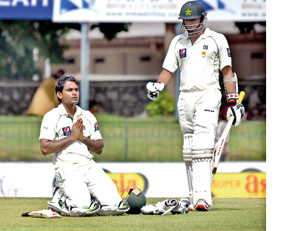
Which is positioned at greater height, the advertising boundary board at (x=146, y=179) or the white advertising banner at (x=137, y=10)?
the white advertising banner at (x=137, y=10)

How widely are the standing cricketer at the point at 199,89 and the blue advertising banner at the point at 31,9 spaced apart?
9.32 m

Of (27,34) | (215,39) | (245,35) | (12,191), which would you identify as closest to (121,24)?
(27,34)

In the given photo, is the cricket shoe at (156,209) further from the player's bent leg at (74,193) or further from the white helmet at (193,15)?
the white helmet at (193,15)

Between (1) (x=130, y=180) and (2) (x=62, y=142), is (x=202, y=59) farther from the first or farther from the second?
(1) (x=130, y=180)

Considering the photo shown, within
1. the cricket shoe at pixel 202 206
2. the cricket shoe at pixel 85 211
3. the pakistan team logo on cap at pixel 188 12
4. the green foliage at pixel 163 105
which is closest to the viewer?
the cricket shoe at pixel 85 211

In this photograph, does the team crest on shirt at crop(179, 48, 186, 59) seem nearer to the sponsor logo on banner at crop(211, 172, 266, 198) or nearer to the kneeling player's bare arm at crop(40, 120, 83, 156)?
the kneeling player's bare arm at crop(40, 120, 83, 156)

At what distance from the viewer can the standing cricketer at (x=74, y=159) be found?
18.2ft

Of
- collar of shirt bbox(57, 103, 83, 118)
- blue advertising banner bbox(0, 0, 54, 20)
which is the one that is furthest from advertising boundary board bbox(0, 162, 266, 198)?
blue advertising banner bbox(0, 0, 54, 20)

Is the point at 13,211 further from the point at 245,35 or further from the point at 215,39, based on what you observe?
the point at 245,35

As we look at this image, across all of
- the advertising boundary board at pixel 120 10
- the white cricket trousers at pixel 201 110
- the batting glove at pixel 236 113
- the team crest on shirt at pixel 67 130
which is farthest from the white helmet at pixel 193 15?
the advertising boundary board at pixel 120 10

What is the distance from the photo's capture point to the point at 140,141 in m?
14.6

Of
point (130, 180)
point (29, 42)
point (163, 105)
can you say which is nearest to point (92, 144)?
point (130, 180)
